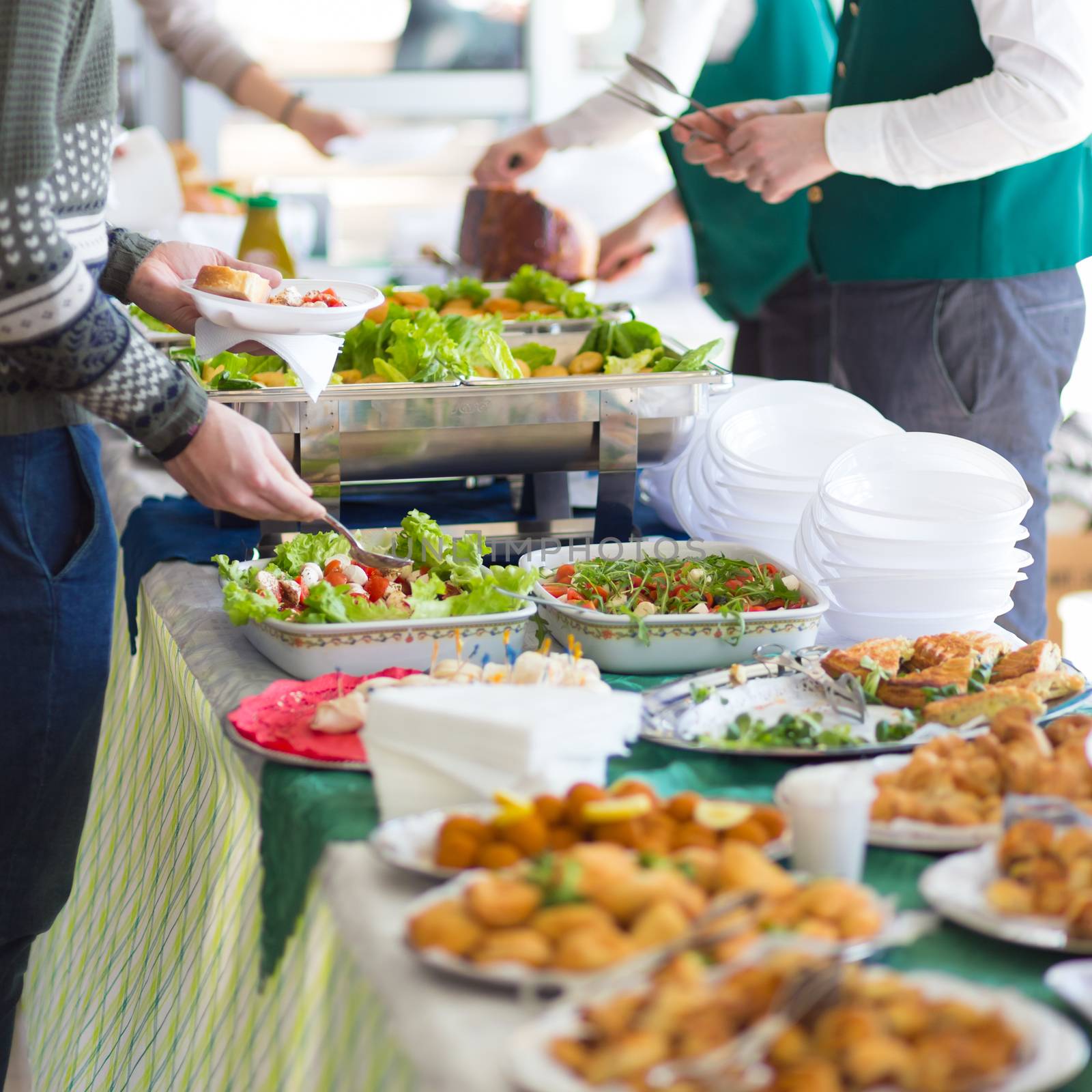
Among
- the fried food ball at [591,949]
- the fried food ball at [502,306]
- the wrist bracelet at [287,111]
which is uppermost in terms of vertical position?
the wrist bracelet at [287,111]

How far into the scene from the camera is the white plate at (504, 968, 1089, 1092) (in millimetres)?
542

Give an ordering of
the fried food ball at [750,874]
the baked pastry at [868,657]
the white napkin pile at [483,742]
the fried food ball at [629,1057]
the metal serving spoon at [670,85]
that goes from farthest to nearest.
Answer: the metal serving spoon at [670,85] < the baked pastry at [868,657] < the white napkin pile at [483,742] < the fried food ball at [750,874] < the fried food ball at [629,1057]

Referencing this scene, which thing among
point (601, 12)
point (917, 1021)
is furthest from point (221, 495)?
point (601, 12)

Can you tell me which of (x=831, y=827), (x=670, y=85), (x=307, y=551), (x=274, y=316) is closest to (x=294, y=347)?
(x=274, y=316)

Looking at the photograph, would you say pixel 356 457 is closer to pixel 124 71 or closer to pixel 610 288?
pixel 610 288

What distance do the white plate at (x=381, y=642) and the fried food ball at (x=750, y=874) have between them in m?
0.48

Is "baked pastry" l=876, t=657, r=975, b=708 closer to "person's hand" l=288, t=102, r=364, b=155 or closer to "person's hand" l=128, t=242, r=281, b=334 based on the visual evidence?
"person's hand" l=128, t=242, r=281, b=334

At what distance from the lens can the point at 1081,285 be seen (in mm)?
1973

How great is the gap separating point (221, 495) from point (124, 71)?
4534mm

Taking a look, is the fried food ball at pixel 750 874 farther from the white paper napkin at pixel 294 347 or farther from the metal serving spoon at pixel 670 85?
the metal serving spoon at pixel 670 85

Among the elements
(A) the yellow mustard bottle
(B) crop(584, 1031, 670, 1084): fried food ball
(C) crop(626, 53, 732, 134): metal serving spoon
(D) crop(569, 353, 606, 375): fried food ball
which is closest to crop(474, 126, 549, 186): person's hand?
(A) the yellow mustard bottle

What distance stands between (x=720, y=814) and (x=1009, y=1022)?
0.20 metres

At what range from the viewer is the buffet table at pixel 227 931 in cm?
67

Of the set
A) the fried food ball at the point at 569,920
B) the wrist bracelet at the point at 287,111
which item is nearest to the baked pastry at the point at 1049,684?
the fried food ball at the point at 569,920
